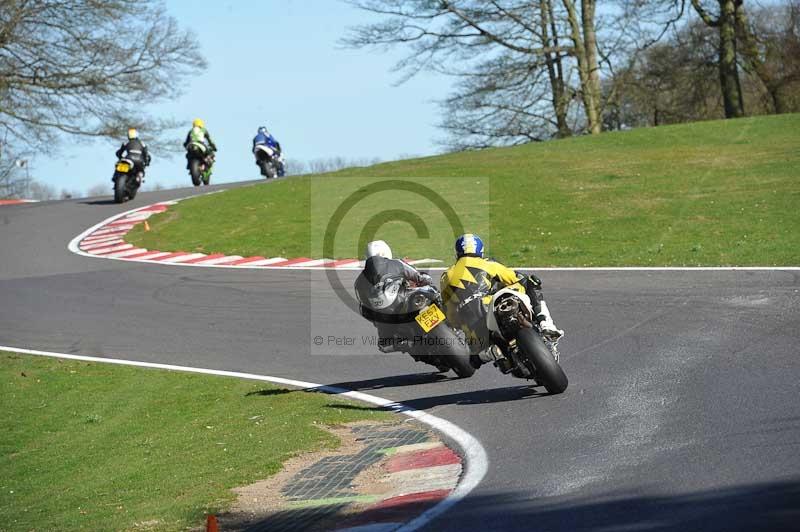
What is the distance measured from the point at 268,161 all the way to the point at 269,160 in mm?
42

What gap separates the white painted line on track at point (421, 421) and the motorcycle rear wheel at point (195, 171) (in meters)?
17.5

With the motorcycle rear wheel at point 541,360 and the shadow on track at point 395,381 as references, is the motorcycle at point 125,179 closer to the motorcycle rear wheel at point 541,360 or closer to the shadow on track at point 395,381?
the shadow on track at point 395,381

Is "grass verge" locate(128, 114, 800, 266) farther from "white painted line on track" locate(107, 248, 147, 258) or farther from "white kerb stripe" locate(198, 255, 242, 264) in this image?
"white painted line on track" locate(107, 248, 147, 258)

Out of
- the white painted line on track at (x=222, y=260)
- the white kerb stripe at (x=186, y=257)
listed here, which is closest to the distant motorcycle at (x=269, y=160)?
the white kerb stripe at (x=186, y=257)

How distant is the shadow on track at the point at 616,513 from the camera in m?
5.75

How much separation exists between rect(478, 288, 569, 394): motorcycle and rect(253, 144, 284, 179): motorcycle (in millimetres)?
23264

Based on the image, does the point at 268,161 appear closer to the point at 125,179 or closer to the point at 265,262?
the point at 125,179

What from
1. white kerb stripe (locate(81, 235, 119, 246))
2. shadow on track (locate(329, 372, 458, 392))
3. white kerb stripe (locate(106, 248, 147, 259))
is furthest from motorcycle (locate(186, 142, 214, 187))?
shadow on track (locate(329, 372, 458, 392))

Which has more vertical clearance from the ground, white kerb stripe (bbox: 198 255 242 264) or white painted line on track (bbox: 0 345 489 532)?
white kerb stripe (bbox: 198 255 242 264)

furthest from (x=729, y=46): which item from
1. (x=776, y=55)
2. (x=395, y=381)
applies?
(x=395, y=381)

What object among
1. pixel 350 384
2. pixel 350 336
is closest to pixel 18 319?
pixel 350 336

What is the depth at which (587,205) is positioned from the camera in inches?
906

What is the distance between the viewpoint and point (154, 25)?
41250 mm

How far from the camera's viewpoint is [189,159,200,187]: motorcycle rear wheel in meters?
32.1
